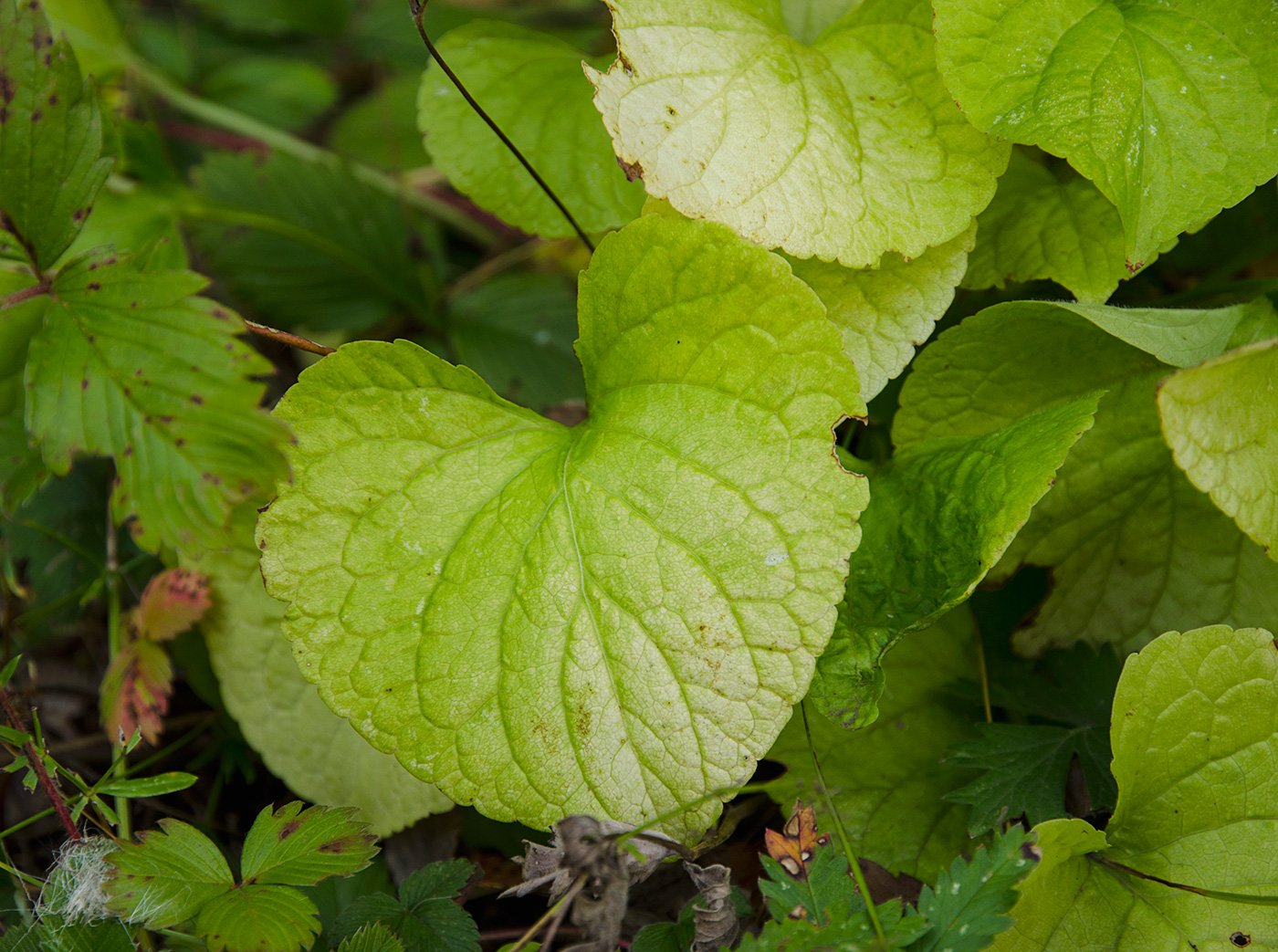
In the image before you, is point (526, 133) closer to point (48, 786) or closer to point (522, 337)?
point (522, 337)

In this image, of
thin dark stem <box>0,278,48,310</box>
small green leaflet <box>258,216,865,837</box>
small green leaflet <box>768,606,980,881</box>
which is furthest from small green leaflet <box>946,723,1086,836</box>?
thin dark stem <box>0,278,48,310</box>

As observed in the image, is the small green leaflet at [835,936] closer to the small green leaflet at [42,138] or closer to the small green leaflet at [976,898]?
the small green leaflet at [976,898]

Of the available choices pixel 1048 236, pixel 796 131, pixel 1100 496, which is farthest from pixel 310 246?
pixel 1100 496

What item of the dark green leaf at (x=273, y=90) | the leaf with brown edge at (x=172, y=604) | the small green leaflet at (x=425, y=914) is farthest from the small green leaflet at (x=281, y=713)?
the dark green leaf at (x=273, y=90)

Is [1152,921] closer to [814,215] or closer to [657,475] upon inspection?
[657,475]

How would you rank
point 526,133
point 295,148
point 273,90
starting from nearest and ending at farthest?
point 526,133 → point 295,148 → point 273,90

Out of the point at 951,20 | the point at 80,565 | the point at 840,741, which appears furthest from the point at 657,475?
the point at 80,565
